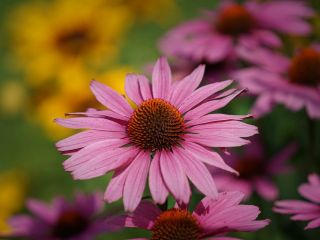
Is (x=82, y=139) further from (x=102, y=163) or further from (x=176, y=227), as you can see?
(x=176, y=227)

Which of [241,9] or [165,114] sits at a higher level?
[241,9]

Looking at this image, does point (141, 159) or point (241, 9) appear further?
point (241, 9)

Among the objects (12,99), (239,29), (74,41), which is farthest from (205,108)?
(12,99)

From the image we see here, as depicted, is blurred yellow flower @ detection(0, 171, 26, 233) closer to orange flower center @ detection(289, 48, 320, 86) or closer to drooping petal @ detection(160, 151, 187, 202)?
orange flower center @ detection(289, 48, 320, 86)

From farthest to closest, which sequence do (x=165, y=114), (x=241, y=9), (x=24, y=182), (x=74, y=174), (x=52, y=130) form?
1. (x=24, y=182)
2. (x=52, y=130)
3. (x=241, y=9)
4. (x=165, y=114)
5. (x=74, y=174)

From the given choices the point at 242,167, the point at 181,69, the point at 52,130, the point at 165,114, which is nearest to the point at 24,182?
the point at 52,130

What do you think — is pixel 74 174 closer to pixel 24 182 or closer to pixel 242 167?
pixel 242 167

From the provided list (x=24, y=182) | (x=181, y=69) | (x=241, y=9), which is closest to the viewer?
(x=241, y=9)

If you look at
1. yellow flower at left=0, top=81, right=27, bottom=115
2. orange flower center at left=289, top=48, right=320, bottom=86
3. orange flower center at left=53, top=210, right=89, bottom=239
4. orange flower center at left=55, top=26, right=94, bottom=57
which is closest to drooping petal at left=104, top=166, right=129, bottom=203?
orange flower center at left=53, top=210, right=89, bottom=239
